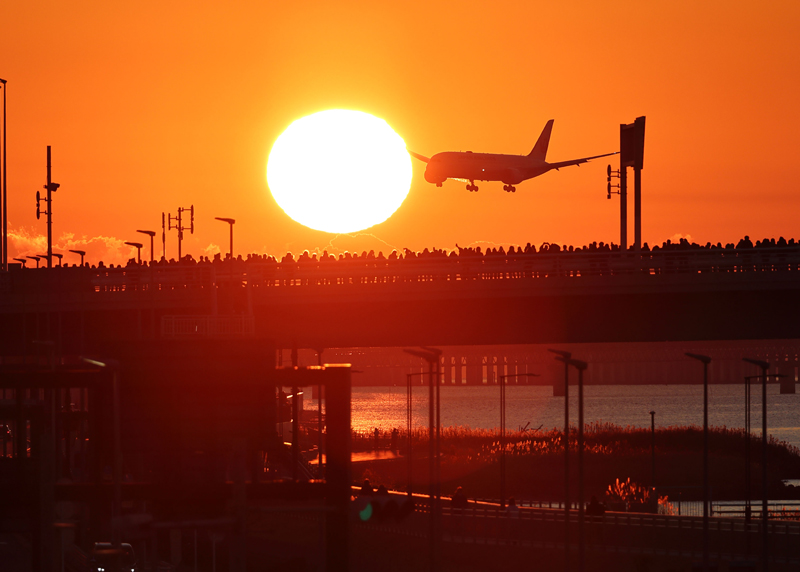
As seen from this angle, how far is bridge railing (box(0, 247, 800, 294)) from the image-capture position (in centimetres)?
6084

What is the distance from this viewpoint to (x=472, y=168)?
101500 mm

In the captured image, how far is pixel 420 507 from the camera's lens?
163ft

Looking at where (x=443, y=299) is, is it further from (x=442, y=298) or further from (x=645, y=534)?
(x=645, y=534)

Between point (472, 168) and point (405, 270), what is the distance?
3613cm

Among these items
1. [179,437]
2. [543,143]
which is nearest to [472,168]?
[543,143]

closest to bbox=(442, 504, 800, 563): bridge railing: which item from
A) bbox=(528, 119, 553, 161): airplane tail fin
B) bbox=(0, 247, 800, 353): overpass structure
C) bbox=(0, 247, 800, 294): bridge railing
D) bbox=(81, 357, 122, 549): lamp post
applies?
bbox=(81, 357, 122, 549): lamp post

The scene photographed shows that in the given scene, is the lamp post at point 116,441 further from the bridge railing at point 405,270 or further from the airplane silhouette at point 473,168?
the airplane silhouette at point 473,168

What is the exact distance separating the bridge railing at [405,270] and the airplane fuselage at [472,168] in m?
32.2

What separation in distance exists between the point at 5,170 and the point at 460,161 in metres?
41.2

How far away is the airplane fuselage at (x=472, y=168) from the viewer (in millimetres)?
101438

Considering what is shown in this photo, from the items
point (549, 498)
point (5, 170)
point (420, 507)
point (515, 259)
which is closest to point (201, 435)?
point (420, 507)

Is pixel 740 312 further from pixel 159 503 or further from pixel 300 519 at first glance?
pixel 159 503

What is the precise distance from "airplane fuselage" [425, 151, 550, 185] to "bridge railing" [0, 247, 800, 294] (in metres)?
32.2

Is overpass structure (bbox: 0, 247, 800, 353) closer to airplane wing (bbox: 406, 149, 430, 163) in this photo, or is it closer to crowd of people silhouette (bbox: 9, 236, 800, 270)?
crowd of people silhouette (bbox: 9, 236, 800, 270)
